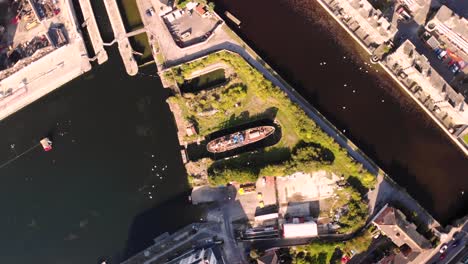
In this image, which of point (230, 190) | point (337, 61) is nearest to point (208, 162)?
point (230, 190)

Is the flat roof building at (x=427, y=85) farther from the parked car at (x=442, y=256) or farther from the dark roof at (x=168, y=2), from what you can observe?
the dark roof at (x=168, y=2)

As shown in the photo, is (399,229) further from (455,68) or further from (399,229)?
(455,68)

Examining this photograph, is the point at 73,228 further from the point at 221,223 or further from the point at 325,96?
the point at 325,96

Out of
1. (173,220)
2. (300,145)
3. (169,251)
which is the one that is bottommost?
(169,251)

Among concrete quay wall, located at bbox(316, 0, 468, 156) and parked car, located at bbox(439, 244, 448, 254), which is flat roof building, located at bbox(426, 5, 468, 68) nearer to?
concrete quay wall, located at bbox(316, 0, 468, 156)

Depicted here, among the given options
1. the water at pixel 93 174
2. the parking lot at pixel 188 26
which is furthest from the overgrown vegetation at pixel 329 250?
the parking lot at pixel 188 26

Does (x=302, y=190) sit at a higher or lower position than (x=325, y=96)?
lower

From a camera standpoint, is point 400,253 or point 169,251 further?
point 169,251
